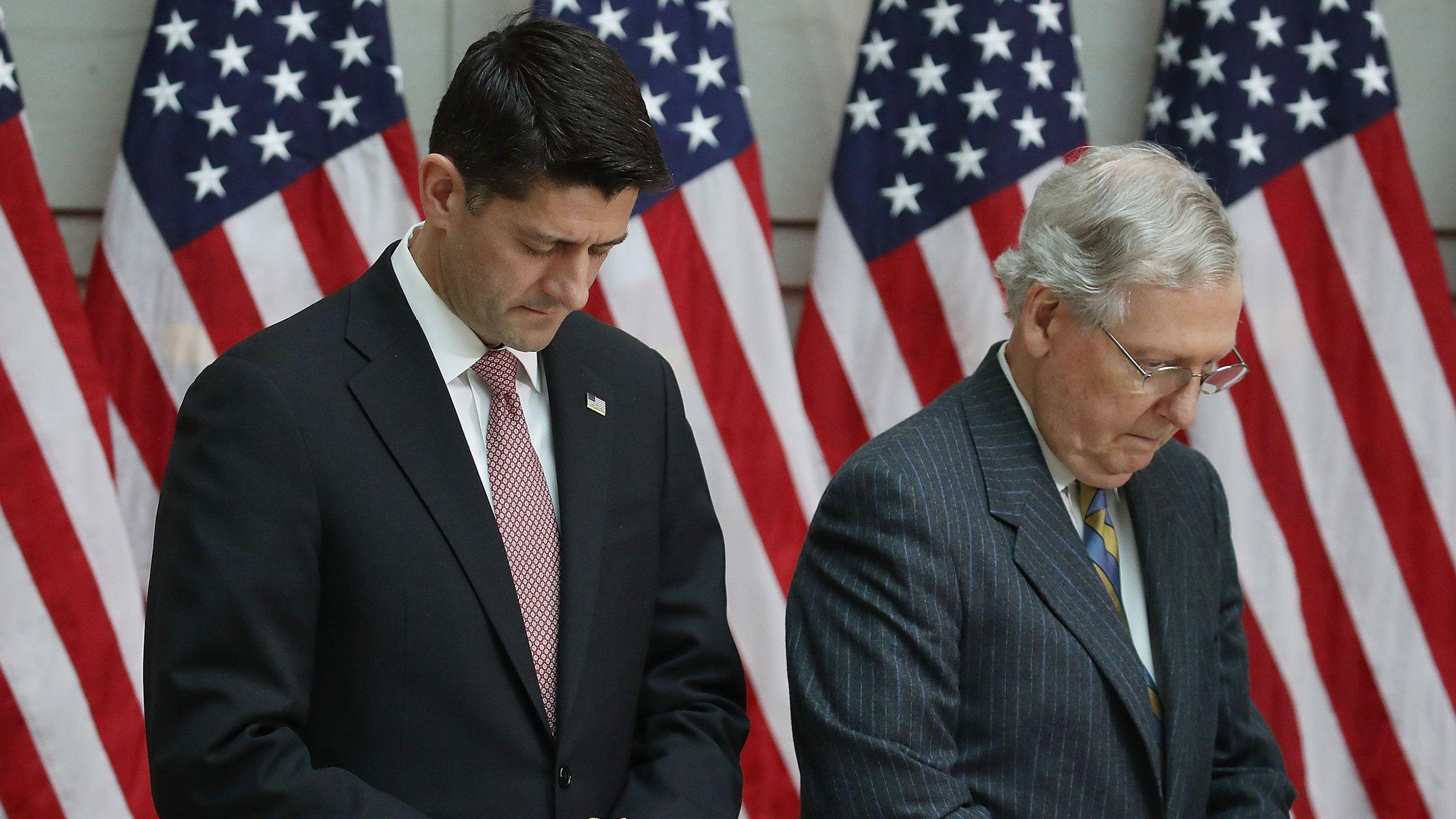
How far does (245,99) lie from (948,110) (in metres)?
1.52

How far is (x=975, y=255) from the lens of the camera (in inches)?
128

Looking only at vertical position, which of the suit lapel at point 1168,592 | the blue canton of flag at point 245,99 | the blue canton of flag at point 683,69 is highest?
the blue canton of flag at point 245,99

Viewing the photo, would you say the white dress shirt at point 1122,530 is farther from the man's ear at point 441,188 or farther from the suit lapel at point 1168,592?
the man's ear at point 441,188

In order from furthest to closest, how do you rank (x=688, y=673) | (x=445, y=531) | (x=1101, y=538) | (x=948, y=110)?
(x=948, y=110), (x=1101, y=538), (x=688, y=673), (x=445, y=531)

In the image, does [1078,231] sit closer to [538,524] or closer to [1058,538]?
[1058,538]

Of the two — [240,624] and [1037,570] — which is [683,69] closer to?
[1037,570]

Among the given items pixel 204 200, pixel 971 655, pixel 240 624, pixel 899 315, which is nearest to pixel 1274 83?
pixel 899 315

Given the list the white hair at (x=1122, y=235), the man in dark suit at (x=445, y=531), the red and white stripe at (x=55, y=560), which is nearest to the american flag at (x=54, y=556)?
the red and white stripe at (x=55, y=560)

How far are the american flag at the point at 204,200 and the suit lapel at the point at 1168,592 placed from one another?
1.79m

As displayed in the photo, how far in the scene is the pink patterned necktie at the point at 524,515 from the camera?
1.71 metres

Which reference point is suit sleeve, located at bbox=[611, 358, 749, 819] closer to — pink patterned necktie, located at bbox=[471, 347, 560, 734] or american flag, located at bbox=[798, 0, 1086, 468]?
pink patterned necktie, located at bbox=[471, 347, 560, 734]

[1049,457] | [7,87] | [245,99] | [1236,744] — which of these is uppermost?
[7,87]

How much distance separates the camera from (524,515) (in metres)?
1.73

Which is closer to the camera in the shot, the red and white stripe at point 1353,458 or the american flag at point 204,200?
the american flag at point 204,200
